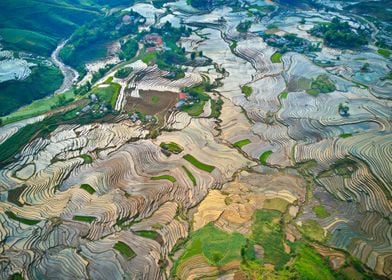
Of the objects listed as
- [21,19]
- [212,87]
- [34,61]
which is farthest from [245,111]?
[21,19]

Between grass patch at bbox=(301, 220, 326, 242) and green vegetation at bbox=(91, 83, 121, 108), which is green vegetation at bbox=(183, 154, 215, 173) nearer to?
grass patch at bbox=(301, 220, 326, 242)

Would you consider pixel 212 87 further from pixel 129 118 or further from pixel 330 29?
pixel 330 29

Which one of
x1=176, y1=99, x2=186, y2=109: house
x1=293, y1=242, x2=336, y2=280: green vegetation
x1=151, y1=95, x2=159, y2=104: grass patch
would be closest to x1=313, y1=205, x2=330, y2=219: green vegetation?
x1=293, y1=242, x2=336, y2=280: green vegetation

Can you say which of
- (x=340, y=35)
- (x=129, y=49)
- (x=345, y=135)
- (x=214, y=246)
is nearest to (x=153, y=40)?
(x=129, y=49)

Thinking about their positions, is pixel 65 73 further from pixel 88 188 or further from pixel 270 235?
pixel 270 235

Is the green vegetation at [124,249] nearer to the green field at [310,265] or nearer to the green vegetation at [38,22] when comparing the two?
the green field at [310,265]

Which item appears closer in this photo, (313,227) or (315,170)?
(313,227)

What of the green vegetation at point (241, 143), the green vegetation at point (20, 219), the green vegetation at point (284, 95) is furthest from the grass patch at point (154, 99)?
the green vegetation at point (20, 219)
